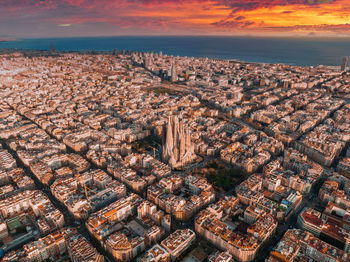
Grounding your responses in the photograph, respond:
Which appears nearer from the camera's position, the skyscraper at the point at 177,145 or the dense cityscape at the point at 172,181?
the dense cityscape at the point at 172,181

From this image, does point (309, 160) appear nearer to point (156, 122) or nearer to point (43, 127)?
point (156, 122)

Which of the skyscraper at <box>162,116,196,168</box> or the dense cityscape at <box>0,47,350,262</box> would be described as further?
the skyscraper at <box>162,116,196,168</box>

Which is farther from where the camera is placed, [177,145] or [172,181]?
[177,145]

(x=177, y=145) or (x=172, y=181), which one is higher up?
(x=177, y=145)
